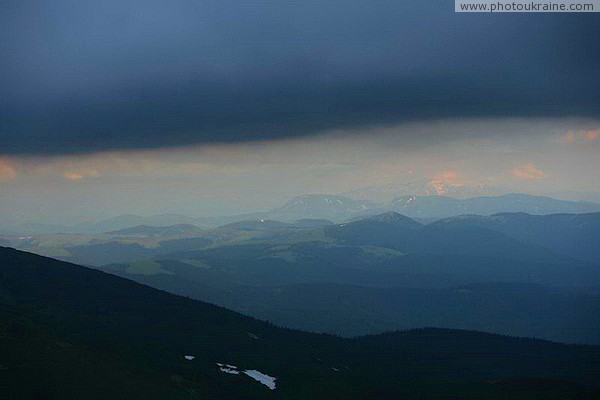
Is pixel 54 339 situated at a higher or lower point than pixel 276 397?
higher

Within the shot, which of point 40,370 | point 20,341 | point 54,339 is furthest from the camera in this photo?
point 54,339

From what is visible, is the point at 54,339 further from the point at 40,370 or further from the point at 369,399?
the point at 369,399

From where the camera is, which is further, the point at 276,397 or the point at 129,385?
the point at 276,397

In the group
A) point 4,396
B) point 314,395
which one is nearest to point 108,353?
point 4,396

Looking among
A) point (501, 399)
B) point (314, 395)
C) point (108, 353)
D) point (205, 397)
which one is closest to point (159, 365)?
point (108, 353)

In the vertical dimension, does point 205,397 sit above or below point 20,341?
below

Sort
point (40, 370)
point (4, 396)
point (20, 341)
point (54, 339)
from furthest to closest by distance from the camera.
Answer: point (54, 339)
point (20, 341)
point (40, 370)
point (4, 396)

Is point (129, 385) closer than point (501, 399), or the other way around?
point (129, 385)

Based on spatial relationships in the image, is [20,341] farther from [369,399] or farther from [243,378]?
[369,399]
